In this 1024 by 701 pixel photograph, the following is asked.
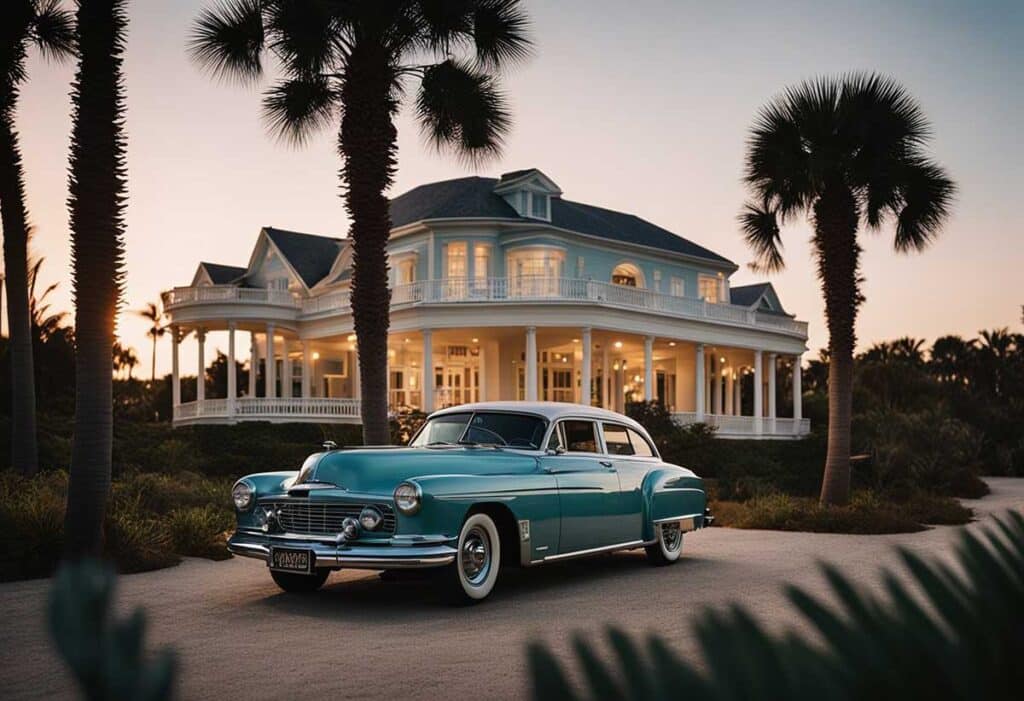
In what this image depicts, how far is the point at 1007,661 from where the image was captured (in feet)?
2.27

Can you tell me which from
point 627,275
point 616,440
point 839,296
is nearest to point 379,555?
point 616,440

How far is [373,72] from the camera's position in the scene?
49.9 feet

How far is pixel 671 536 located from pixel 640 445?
1.10 meters

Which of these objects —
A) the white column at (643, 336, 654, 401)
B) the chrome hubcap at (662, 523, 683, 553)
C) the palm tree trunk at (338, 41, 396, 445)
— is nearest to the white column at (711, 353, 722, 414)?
the white column at (643, 336, 654, 401)

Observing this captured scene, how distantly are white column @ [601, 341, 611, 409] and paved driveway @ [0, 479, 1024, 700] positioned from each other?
24.6 metres

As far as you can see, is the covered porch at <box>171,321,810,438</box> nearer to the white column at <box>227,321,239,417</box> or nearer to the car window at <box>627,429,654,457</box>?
the white column at <box>227,321,239,417</box>

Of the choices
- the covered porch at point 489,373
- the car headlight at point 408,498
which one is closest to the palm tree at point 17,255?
the car headlight at point 408,498

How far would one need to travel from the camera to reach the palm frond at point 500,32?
15875 millimetres

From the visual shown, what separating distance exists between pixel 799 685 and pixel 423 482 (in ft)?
25.9

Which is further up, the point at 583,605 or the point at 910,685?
the point at 910,685

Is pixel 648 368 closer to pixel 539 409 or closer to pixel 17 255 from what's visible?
pixel 17 255

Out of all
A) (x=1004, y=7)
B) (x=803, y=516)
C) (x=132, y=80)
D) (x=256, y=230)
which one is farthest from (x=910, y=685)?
(x=256, y=230)

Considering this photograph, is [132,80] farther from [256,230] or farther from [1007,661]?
[256,230]

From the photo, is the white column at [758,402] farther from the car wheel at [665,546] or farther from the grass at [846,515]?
the car wheel at [665,546]
